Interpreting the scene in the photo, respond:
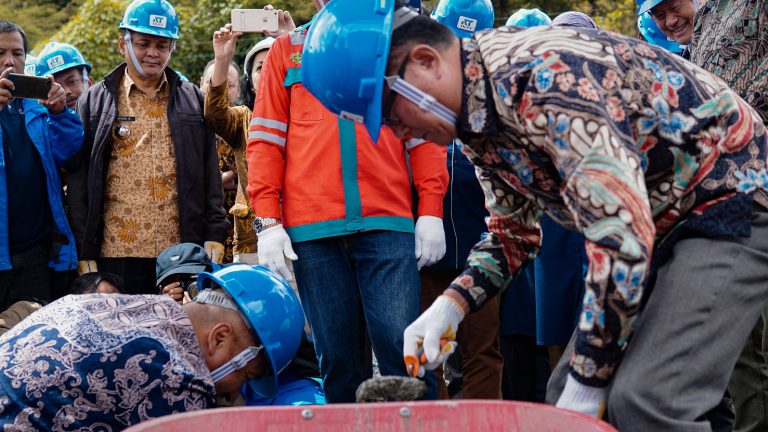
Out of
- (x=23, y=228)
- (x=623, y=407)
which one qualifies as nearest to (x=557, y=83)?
(x=623, y=407)

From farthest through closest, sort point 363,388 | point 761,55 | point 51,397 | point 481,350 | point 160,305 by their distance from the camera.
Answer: point 481,350 → point 761,55 → point 160,305 → point 51,397 → point 363,388

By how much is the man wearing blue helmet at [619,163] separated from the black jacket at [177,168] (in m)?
2.79

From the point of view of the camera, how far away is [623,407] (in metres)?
2.15

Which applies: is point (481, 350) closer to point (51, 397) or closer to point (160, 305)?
point (160, 305)

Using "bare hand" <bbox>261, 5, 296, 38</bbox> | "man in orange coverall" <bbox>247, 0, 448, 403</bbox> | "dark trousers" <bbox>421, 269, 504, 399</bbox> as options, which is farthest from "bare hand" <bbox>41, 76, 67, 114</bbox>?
"dark trousers" <bbox>421, 269, 504, 399</bbox>

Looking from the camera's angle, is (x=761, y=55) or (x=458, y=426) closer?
(x=458, y=426)

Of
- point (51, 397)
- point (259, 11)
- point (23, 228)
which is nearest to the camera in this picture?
point (51, 397)

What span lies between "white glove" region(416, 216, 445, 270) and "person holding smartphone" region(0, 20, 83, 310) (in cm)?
214

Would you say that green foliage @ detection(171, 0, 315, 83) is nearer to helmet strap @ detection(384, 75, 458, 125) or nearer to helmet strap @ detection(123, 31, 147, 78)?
helmet strap @ detection(123, 31, 147, 78)

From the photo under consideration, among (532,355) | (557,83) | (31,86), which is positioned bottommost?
(532,355)

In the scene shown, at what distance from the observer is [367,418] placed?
229cm

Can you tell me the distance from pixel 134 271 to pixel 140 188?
1.49ft

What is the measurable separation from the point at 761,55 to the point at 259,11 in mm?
2856

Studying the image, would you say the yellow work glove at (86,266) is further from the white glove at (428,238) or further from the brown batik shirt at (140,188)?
the white glove at (428,238)
